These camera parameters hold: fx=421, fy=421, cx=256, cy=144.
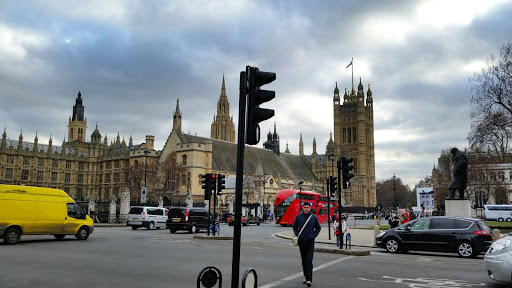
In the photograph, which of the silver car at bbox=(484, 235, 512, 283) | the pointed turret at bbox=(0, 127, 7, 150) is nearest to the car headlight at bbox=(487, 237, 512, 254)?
the silver car at bbox=(484, 235, 512, 283)

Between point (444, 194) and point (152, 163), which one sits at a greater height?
point (152, 163)

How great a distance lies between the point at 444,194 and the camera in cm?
7450

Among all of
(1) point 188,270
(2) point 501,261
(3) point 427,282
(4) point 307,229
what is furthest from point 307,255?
(2) point 501,261

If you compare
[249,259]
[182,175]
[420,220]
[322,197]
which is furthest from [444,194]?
[249,259]

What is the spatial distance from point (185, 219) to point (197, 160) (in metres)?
43.8

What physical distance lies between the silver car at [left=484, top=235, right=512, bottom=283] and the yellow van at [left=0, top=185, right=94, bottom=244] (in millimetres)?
16163

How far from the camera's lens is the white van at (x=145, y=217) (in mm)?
31672

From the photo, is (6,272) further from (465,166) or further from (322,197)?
(322,197)

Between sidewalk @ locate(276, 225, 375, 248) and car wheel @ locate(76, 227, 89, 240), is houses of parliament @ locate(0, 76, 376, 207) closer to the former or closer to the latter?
sidewalk @ locate(276, 225, 375, 248)

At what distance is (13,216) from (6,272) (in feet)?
25.1

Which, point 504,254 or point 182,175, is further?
point 182,175

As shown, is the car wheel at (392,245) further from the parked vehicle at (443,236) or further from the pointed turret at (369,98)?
the pointed turret at (369,98)

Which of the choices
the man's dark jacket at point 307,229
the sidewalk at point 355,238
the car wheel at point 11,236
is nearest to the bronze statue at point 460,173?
the sidewalk at point 355,238

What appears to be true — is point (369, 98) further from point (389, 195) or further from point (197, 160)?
point (197, 160)
